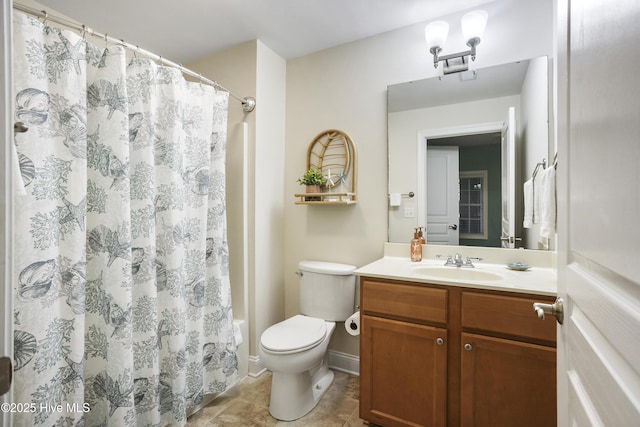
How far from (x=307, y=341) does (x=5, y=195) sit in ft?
5.01

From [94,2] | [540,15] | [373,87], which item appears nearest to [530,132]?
[540,15]

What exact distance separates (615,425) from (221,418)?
73.1 inches

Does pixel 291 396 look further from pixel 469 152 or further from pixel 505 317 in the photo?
pixel 469 152

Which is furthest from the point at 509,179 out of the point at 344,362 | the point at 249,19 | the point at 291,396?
the point at 249,19

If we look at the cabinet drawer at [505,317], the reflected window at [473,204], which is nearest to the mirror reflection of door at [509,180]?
the reflected window at [473,204]

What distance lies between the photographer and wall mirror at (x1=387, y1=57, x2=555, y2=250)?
1759 millimetres

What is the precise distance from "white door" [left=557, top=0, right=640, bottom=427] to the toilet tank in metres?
1.41

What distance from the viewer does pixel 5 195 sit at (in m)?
0.54

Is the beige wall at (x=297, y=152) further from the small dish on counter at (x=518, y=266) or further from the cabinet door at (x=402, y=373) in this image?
the small dish on counter at (x=518, y=266)

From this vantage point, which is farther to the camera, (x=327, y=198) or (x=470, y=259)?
(x=327, y=198)

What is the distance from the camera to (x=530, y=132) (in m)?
1.75

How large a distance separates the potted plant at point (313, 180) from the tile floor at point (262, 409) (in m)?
1.38

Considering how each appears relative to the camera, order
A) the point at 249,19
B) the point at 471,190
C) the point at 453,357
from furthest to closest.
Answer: the point at 249,19 < the point at 471,190 < the point at 453,357

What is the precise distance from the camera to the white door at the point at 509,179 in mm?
1790
